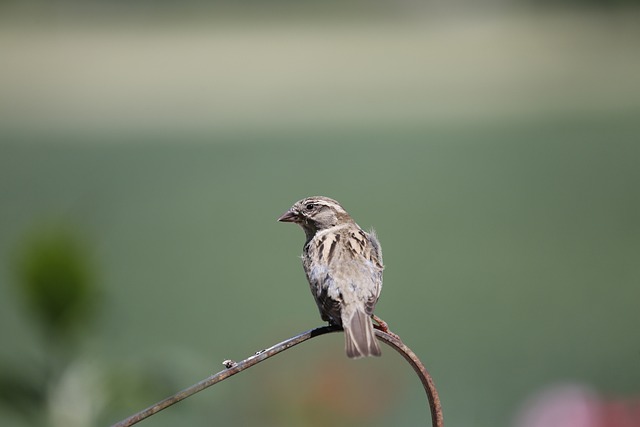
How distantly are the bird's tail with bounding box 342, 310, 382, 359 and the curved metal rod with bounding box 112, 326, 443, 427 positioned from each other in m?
0.08

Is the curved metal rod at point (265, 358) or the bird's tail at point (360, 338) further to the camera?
the bird's tail at point (360, 338)

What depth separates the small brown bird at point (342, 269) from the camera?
1.59 m

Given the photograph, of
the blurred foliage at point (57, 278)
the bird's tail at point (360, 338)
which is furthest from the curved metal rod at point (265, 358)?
the blurred foliage at point (57, 278)

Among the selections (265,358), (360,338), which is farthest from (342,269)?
(265,358)

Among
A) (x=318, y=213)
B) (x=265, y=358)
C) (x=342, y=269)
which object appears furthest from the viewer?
(x=318, y=213)

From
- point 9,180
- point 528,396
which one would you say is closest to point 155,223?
point 9,180

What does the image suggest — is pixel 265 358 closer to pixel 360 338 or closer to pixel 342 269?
pixel 360 338

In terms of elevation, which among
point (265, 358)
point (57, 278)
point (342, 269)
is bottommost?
point (265, 358)

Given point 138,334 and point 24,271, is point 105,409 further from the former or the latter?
point 138,334

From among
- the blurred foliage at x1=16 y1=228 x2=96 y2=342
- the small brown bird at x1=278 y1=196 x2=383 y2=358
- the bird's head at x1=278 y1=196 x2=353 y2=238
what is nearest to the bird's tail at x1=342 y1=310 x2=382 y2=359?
the small brown bird at x1=278 y1=196 x2=383 y2=358

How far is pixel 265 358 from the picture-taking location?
1179 millimetres

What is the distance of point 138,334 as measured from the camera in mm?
4656

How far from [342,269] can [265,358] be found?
581 mm

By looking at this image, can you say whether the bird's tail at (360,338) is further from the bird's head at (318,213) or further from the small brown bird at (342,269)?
the bird's head at (318,213)
